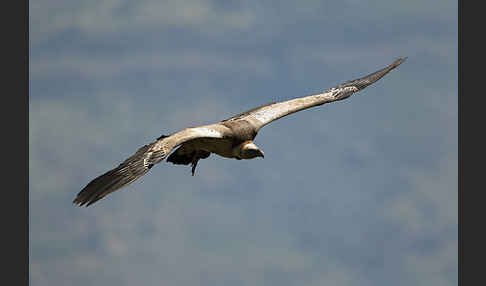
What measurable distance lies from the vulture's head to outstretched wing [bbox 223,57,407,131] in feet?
4.36

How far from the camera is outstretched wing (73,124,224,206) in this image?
2097 centimetres

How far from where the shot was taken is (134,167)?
21.8 m

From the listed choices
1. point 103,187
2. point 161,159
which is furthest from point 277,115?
point 103,187

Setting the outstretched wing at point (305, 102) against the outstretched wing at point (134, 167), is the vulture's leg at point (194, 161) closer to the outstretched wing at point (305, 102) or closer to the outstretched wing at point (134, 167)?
the outstretched wing at point (134, 167)

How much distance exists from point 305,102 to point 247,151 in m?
4.36

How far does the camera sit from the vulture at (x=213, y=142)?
21375 mm

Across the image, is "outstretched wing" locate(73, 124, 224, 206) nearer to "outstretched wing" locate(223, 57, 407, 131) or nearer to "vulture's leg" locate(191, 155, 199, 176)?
"vulture's leg" locate(191, 155, 199, 176)

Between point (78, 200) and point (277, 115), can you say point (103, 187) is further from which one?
point (277, 115)

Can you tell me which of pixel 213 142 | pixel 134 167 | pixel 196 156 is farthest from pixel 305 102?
pixel 134 167

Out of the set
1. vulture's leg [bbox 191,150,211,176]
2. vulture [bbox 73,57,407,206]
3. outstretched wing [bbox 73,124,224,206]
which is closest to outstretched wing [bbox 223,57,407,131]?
vulture [bbox 73,57,407,206]

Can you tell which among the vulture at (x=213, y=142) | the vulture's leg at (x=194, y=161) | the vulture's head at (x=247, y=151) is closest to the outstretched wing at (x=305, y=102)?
the vulture at (x=213, y=142)

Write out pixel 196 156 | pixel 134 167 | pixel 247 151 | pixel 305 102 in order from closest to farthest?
1. pixel 134 167
2. pixel 247 151
3. pixel 196 156
4. pixel 305 102

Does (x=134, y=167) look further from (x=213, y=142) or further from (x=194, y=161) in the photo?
(x=194, y=161)

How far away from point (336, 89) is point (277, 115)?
316cm
